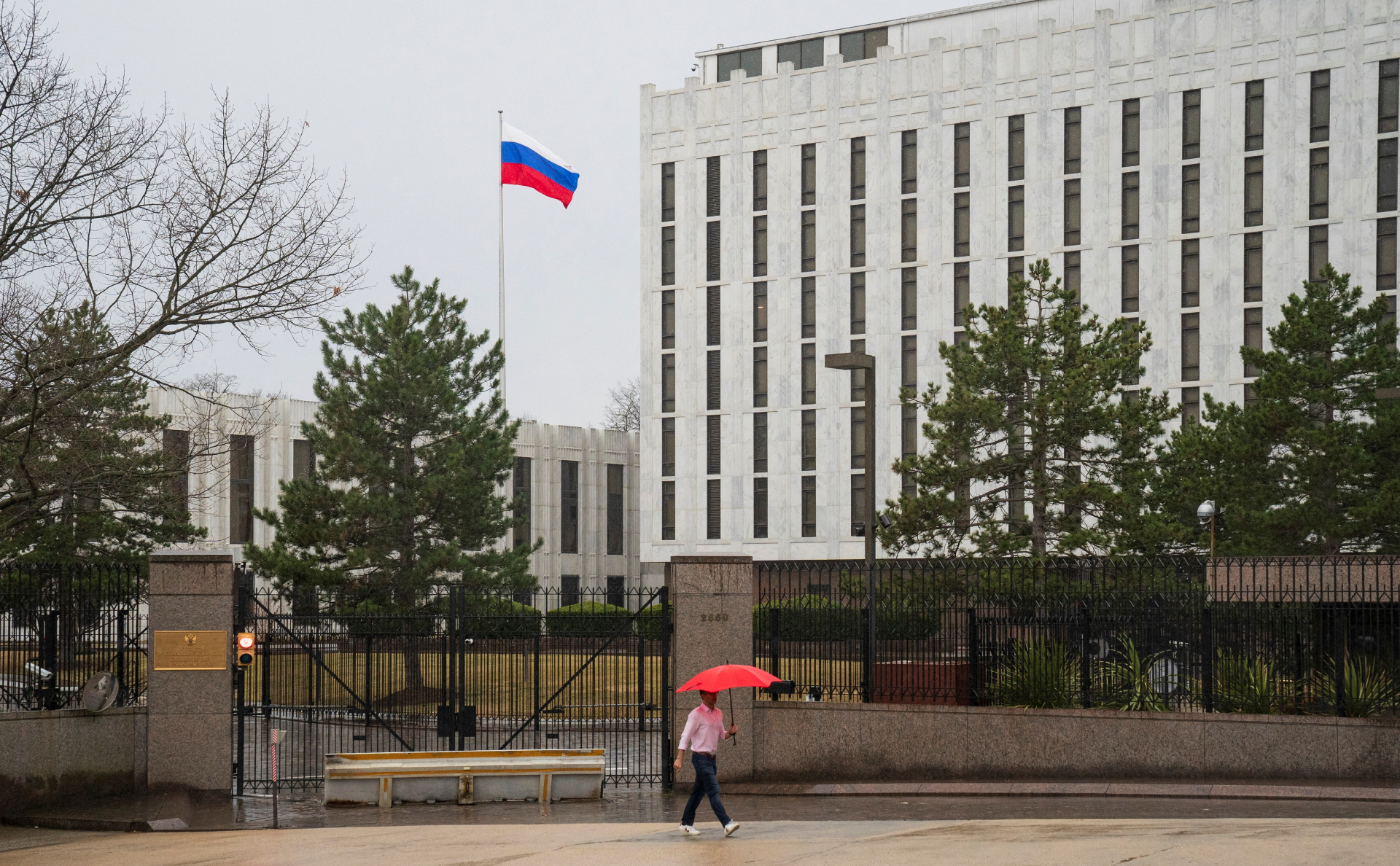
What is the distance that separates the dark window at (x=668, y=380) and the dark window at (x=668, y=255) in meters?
3.72

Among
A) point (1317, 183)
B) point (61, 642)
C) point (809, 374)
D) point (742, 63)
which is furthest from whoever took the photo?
point (742, 63)

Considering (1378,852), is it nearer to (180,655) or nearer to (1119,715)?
(1119,715)

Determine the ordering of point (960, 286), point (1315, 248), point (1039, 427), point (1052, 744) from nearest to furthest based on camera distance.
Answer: point (1052, 744), point (1039, 427), point (1315, 248), point (960, 286)

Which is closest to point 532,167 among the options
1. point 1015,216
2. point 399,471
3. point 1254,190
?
point 399,471

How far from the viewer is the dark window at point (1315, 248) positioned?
59.1 m

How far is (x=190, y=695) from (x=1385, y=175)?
53.7m

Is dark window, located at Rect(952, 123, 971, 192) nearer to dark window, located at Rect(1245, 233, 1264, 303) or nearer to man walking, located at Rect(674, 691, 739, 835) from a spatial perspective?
dark window, located at Rect(1245, 233, 1264, 303)

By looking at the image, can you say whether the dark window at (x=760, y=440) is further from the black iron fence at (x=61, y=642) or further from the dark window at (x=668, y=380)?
the black iron fence at (x=61, y=642)

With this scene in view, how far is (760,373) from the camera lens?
7006 centimetres

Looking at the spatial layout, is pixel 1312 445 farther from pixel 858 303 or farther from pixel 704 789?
pixel 858 303

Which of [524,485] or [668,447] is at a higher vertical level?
[668,447]

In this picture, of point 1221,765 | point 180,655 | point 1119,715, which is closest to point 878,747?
point 1119,715

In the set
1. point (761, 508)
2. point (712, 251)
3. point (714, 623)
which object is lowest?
point (714, 623)

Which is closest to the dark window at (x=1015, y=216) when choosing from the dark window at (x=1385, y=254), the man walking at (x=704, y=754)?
the dark window at (x=1385, y=254)
